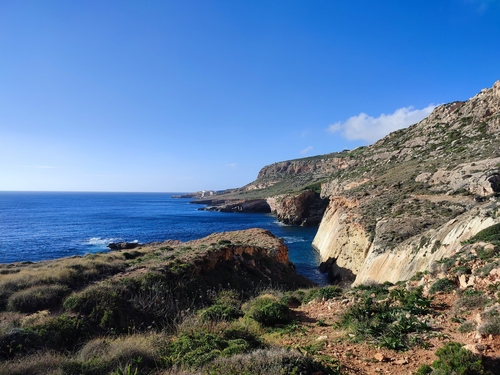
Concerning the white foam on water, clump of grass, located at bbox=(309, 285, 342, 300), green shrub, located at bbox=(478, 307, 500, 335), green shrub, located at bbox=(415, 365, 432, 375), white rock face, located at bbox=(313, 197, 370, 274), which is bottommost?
the white foam on water

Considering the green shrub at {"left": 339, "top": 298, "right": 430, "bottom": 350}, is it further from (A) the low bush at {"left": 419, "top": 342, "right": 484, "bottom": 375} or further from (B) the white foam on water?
(B) the white foam on water

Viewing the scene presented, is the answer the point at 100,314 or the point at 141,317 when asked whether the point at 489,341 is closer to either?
the point at 141,317

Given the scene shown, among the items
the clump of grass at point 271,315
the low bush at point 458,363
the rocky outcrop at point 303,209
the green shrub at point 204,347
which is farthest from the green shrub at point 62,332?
the rocky outcrop at point 303,209

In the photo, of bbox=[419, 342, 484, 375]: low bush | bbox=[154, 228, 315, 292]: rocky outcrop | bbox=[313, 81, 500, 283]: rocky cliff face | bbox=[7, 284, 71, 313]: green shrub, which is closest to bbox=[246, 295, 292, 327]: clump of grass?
bbox=[419, 342, 484, 375]: low bush

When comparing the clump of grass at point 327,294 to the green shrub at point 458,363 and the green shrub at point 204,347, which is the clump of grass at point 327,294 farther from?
the green shrub at point 458,363

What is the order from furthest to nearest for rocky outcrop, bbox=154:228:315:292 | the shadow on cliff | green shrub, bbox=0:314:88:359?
1. the shadow on cliff
2. rocky outcrop, bbox=154:228:315:292
3. green shrub, bbox=0:314:88:359

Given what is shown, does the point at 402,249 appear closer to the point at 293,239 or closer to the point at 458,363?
the point at 458,363

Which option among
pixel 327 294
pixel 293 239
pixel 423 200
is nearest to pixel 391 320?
pixel 327 294

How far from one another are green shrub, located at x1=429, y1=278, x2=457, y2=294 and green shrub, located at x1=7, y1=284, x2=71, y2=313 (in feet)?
45.1

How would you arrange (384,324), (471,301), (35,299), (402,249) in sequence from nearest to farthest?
(384,324)
(471,301)
(35,299)
(402,249)

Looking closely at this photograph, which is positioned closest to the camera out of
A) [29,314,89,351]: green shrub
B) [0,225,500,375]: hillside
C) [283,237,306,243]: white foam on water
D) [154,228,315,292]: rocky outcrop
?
[0,225,500,375]: hillside

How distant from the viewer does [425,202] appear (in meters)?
26.2

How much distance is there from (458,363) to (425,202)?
25291 millimetres

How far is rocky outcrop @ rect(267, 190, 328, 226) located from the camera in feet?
228
